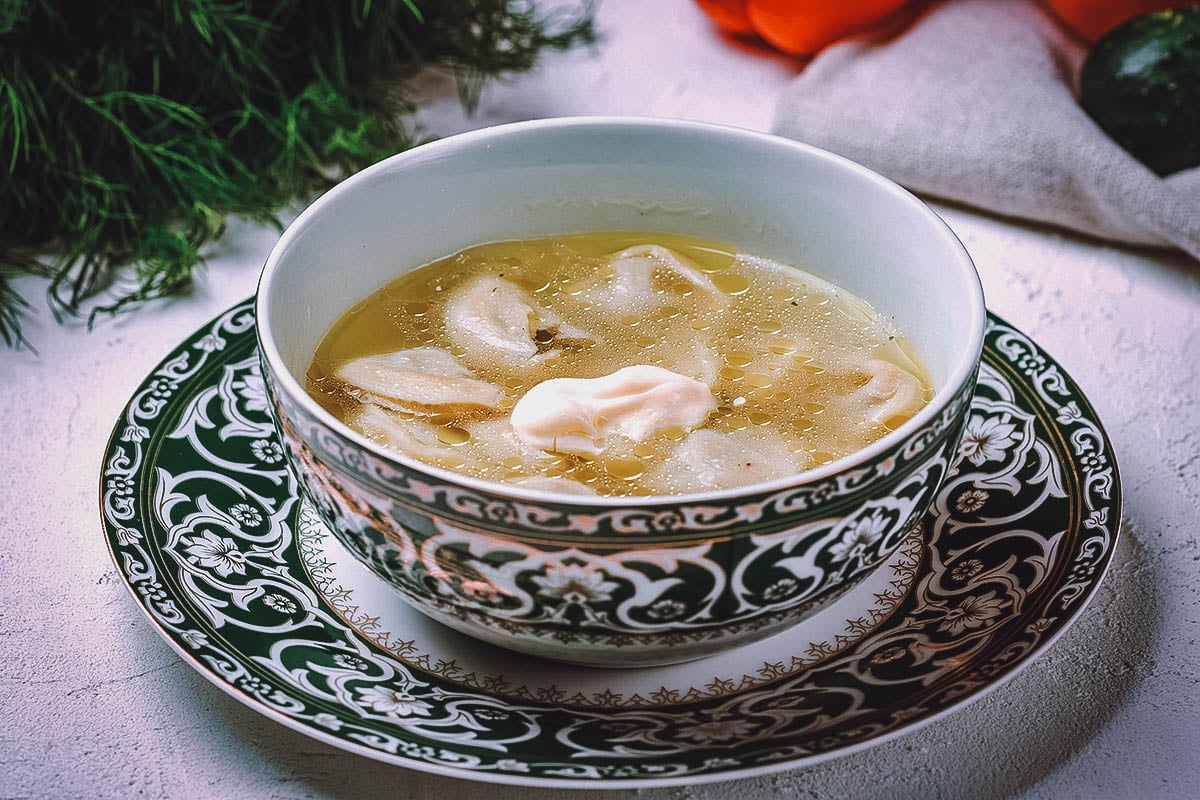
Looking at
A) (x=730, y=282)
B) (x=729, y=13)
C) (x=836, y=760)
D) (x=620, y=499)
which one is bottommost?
(x=729, y=13)

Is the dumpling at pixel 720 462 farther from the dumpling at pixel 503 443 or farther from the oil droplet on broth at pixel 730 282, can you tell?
the oil droplet on broth at pixel 730 282

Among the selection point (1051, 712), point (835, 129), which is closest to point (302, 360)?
point (1051, 712)

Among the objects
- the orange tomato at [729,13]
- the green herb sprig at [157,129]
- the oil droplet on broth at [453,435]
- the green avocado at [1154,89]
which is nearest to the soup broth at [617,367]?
the oil droplet on broth at [453,435]

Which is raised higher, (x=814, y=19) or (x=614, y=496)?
(x=614, y=496)

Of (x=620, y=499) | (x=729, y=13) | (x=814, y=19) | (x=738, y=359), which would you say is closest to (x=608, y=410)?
(x=738, y=359)

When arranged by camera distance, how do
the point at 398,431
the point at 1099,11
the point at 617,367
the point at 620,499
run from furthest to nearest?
1. the point at 1099,11
2. the point at 617,367
3. the point at 398,431
4. the point at 620,499

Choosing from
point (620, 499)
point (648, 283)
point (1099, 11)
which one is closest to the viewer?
point (620, 499)

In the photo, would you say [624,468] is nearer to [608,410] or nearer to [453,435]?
[608,410]
